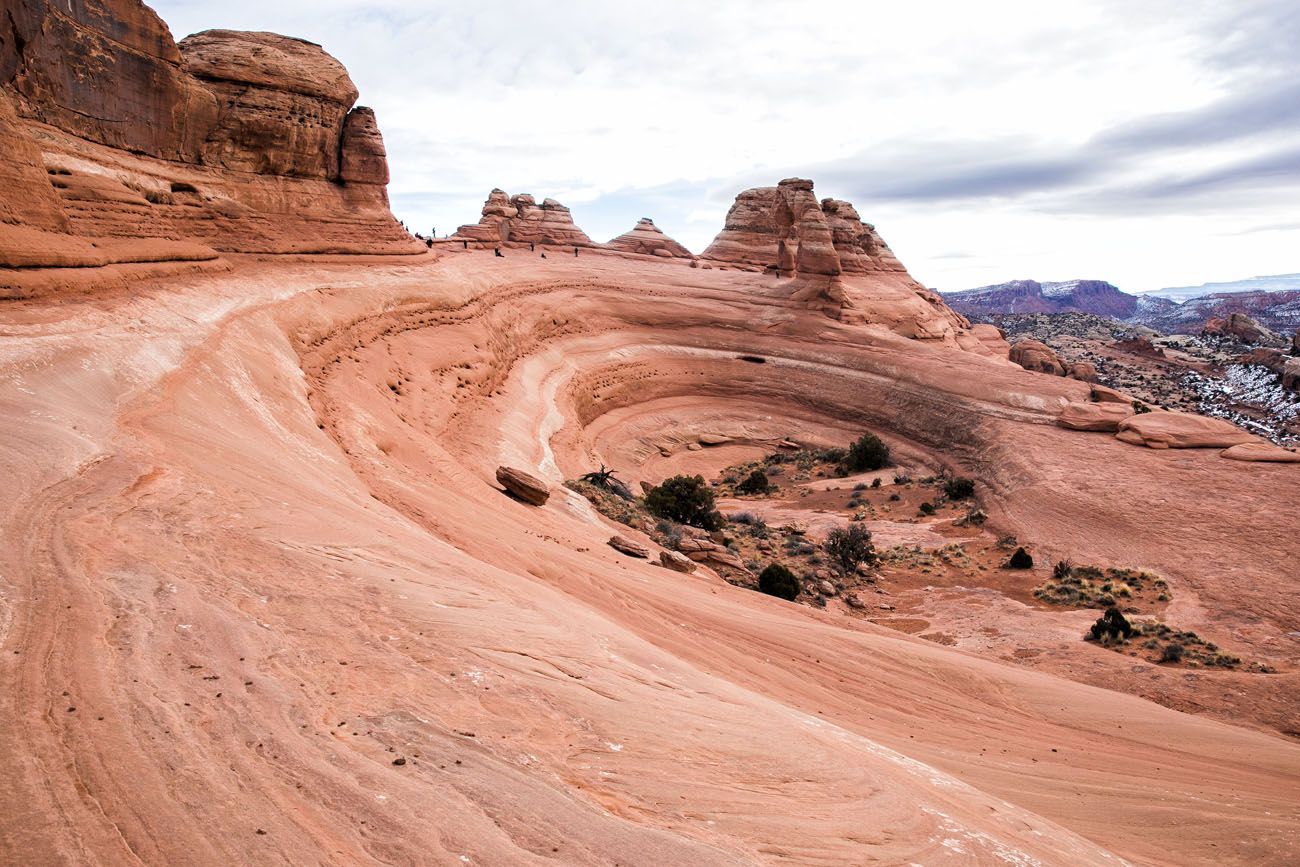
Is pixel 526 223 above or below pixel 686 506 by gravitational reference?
above

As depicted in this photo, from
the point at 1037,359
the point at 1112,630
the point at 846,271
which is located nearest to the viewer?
the point at 1112,630

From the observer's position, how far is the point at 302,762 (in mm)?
4535

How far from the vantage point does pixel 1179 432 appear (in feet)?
93.0

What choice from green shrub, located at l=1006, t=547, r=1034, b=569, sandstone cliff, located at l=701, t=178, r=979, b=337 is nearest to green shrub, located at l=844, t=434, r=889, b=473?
sandstone cliff, located at l=701, t=178, r=979, b=337

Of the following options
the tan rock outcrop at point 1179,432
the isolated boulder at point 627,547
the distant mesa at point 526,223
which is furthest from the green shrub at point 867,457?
the distant mesa at point 526,223

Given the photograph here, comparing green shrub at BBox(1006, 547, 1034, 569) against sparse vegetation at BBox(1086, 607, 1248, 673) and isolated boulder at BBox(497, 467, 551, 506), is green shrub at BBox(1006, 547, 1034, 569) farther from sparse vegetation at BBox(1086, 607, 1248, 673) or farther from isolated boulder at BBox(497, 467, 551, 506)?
isolated boulder at BBox(497, 467, 551, 506)

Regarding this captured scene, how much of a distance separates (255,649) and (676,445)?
31990mm

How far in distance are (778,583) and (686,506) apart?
666 cm

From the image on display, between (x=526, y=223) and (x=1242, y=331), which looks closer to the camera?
(x=526, y=223)

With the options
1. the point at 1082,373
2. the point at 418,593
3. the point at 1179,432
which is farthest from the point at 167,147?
the point at 1082,373

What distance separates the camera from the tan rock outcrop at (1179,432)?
91.6 ft

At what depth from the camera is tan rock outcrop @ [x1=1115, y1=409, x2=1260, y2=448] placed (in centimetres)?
2792

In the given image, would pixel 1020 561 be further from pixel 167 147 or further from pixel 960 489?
pixel 167 147

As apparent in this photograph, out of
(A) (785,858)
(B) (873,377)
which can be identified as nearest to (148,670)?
(A) (785,858)
